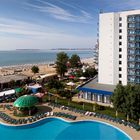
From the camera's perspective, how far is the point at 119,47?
54781 millimetres

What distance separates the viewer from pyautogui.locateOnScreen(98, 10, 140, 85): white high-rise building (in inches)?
2048

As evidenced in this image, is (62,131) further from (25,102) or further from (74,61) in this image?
(74,61)

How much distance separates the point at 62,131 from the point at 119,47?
2794cm

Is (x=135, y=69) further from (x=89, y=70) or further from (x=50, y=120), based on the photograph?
(x=89, y=70)

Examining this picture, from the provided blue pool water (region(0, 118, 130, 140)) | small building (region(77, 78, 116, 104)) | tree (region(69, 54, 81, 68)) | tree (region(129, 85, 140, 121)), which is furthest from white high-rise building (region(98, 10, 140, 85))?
tree (region(69, 54, 81, 68))

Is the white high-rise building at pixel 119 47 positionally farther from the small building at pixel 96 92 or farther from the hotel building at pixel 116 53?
the small building at pixel 96 92

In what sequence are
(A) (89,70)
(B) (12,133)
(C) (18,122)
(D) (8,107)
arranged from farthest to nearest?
(A) (89,70) < (D) (8,107) < (C) (18,122) < (B) (12,133)

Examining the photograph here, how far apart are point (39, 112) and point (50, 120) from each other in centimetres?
428

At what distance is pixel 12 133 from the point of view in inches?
1414

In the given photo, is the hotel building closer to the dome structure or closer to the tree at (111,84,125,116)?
the tree at (111,84,125,116)

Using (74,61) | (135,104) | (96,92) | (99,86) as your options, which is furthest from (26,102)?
(74,61)

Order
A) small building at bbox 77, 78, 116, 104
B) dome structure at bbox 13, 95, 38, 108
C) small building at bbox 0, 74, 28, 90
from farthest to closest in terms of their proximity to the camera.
→ small building at bbox 0, 74, 28, 90 < small building at bbox 77, 78, 116, 104 < dome structure at bbox 13, 95, 38, 108

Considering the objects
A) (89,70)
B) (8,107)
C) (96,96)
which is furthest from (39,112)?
(89,70)

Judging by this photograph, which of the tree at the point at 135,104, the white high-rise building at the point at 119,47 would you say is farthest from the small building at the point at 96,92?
the tree at the point at 135,104
